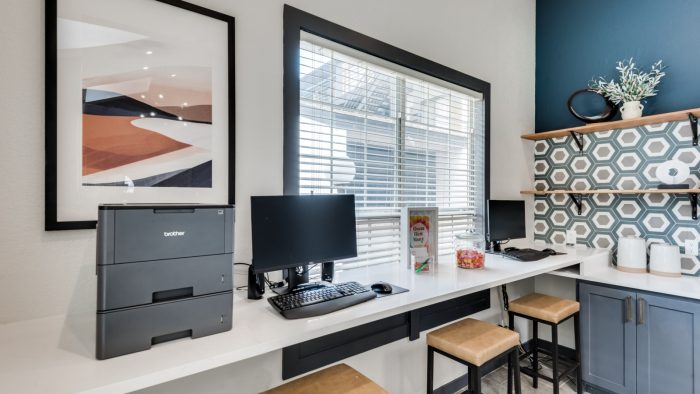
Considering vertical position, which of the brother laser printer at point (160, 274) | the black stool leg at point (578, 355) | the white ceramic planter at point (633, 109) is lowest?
the black stool leg at point (578, 355)

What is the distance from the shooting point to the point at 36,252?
1197 mm

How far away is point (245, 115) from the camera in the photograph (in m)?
1.62

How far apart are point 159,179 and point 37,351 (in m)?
0.67

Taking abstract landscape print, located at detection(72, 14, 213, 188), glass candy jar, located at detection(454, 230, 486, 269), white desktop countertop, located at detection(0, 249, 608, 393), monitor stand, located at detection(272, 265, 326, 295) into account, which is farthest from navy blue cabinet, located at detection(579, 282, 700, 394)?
abstract landscape print, located at detection(72, 14, 213, 188)

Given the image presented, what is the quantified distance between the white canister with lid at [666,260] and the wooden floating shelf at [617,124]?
0.92 metres

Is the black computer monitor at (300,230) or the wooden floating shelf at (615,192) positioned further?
the wooden floating shelf at (615,192)

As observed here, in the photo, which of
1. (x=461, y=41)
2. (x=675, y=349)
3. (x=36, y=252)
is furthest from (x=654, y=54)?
(x=36, y=252)

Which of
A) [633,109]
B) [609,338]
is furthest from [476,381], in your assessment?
[633,109]

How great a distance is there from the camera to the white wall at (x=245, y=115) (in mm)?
1163

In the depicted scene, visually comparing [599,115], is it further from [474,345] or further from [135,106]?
[135,106]

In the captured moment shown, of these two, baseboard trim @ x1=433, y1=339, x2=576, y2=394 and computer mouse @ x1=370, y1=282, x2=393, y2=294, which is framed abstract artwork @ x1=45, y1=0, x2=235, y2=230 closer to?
computer mouse @ x1=370, y1=282, x2=393, y2=294

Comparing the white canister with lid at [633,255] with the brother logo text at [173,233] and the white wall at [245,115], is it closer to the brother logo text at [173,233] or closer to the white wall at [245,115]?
the white wall at [245,115]

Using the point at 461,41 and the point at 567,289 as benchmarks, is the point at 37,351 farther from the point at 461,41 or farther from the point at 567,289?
the point at 567,289

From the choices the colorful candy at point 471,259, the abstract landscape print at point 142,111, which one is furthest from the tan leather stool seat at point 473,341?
the abstract landscape print at point 142,111
